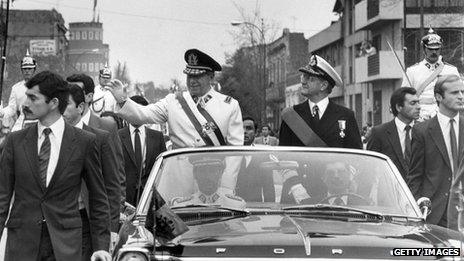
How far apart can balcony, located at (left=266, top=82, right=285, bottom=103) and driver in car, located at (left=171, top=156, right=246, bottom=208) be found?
3273 inches

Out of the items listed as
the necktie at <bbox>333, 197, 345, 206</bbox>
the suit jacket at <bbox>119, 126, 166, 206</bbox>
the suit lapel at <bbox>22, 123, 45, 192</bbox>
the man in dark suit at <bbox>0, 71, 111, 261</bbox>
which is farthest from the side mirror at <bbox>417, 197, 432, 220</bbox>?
the suit jacket at <bbox>119, 126, 166, 206</bbox>

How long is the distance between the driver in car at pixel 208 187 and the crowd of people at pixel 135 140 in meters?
0.04

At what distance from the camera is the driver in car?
20.9 ft

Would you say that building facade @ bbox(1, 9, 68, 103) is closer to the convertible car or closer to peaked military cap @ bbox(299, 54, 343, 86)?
peaked military cap @ bbox(299, 54, 343, 86)

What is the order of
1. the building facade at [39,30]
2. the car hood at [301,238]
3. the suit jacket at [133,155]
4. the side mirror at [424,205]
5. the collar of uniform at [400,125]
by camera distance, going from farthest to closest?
the building facade at [39,30]
the suit jacket at [133,155]
the collar of uniform at [400,125]
the side mirror at [424,205]
the car hood at [301,238]

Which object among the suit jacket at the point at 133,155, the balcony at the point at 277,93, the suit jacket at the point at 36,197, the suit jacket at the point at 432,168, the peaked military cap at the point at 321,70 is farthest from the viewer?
the balcony at the point at 277,93

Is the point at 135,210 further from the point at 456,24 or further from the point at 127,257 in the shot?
the point at 456,24

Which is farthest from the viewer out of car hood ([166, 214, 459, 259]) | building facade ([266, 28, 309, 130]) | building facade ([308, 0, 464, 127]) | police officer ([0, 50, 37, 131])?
building facade ([266, 28, 309, 130])

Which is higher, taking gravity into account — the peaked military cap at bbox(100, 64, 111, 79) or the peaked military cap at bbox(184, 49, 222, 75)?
the peaked military cap at bbox(100, 64, 111, 79)

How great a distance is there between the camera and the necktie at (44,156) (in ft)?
20.5

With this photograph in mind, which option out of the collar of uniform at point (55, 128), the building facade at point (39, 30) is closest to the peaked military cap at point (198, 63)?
the collar of uniform at point (55, 128)

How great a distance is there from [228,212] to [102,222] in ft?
3.07

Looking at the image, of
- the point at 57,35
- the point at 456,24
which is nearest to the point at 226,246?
the point at 456,24

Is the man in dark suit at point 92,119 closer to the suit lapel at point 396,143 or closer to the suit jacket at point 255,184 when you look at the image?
the suit jacket at point 255,184
